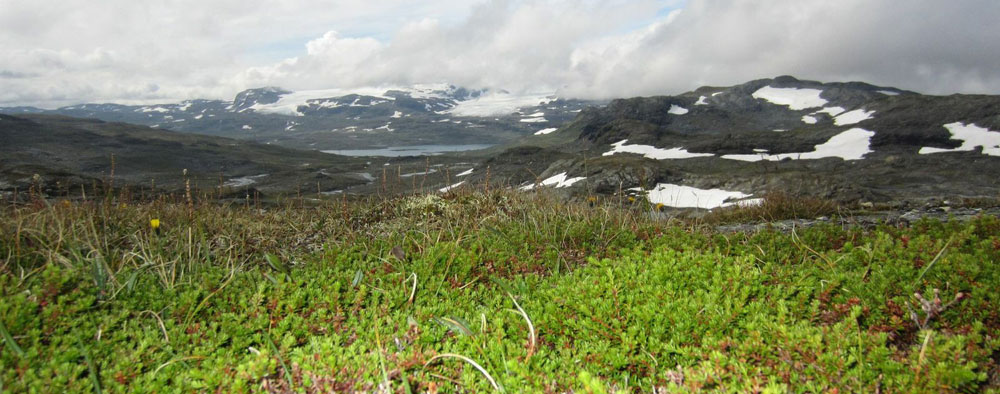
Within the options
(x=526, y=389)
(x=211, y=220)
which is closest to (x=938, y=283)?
(x=526, y=389)

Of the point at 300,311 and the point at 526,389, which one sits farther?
the point at 300,311

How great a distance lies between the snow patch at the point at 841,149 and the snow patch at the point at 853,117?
13.4 m

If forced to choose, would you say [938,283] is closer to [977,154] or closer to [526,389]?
[526,389]

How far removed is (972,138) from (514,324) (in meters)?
88.7

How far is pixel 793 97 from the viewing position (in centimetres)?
13088

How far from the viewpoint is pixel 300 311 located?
2797mm

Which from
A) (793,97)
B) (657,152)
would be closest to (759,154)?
(657,152)

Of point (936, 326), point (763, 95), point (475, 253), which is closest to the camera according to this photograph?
point (936, 326)

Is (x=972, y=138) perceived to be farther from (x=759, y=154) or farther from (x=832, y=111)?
(x=832, y=111)

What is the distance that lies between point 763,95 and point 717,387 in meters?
162

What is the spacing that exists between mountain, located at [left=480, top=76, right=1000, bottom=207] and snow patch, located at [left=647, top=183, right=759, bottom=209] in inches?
5.1

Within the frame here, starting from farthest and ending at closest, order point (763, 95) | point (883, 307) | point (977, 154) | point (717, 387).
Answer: point (763, 95), point (977, 154), point (883, 307), point (717, 387)

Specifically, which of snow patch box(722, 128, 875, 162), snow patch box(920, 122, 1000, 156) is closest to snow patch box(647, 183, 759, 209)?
snow patch box(722, 128, 875, 162)

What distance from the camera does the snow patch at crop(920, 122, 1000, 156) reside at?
2182 inches
